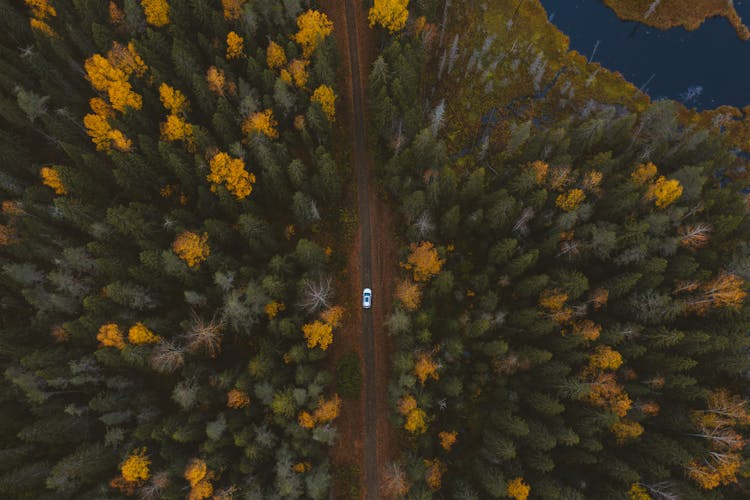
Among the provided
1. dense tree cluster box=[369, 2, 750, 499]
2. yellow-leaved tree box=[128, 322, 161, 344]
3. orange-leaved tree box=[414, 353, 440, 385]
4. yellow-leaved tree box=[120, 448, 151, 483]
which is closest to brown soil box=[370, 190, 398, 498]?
dense tree cluster box=[369, 2, 750, 499]

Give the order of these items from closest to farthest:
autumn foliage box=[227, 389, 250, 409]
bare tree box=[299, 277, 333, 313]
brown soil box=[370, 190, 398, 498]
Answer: autumn foliage box=[227, 389, 250, 409], bare tree box=[299, 277, 333, 313], brown soil box=[370, 190, 398, 498]

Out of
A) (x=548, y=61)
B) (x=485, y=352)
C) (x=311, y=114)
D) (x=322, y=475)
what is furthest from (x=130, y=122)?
(x=548, y=61)

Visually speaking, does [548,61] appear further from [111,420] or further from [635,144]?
[111,420]

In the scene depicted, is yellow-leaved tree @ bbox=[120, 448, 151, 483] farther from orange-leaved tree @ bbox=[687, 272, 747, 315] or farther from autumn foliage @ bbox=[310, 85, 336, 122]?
orange-leaved tree @ bbox=[687, 272, 747, 315]

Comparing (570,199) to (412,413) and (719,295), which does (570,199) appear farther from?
(412,413)

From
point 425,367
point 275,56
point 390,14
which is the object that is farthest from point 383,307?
point 390,14

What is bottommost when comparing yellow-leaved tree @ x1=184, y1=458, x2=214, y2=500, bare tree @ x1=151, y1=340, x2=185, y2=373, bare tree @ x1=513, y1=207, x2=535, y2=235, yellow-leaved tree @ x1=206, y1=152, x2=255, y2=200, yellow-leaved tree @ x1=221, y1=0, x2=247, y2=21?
yellow-leaved tree @ x1=184, y1=458, x2=214, y2=500
